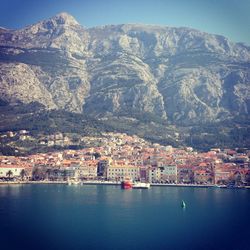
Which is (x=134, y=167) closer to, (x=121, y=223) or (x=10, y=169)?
(x=10, y=169)

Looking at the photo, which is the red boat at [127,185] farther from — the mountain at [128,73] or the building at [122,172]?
the mountain at [128,73]

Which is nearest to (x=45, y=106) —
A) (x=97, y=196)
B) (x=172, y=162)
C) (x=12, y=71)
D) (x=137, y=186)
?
(x=12, y=71)

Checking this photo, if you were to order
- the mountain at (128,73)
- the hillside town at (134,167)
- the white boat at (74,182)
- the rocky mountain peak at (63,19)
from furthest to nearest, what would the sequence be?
1. the rocky mountain peak at (63,19)
2. the mountain at (128,73)
3. the hillside town at (134,167)
4. the white boat at (74,182)

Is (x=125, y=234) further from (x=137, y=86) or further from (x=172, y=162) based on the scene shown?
(x=137, y=86)

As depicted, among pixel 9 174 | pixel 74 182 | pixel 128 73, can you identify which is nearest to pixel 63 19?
pixel 128 73

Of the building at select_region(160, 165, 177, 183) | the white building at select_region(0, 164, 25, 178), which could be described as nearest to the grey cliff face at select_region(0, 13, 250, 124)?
the building at select_region(160, 165, 177, 183)

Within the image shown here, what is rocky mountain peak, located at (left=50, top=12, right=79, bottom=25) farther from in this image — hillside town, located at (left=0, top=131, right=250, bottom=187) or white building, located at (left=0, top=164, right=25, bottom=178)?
white building, located at (left=0, top=164, right=25, bottom=178)

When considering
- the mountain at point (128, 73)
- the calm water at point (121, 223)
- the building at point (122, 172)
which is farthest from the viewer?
the mountain at point (128, 73)

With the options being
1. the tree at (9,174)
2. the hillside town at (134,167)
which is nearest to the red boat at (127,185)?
the hillside town at (134,167)
